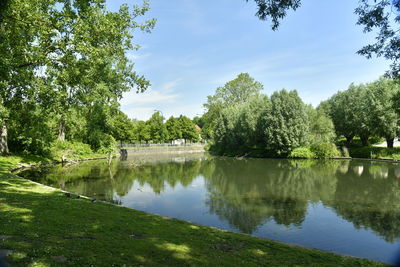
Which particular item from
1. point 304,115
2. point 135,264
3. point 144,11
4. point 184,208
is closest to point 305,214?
point 184,208

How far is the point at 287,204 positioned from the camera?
17.4 metres

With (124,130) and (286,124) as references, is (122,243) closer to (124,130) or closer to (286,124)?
(286,124)

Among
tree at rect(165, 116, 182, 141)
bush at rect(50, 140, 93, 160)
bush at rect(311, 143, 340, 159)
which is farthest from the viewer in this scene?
tree at rect(165, 116, 182, 141)

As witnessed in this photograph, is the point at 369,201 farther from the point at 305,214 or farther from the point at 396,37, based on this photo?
the point at 396,37

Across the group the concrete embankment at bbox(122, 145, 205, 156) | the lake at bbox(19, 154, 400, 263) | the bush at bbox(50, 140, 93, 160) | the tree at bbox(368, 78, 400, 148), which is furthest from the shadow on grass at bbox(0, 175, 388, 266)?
the concrete embankment at bbox(122, 145, 205, 156)

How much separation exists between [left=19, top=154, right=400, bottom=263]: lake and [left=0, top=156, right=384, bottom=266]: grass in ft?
8.90

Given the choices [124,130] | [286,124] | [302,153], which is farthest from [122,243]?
[124,130]

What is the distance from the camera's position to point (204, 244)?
9.02m

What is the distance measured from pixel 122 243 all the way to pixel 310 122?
49.9 metres

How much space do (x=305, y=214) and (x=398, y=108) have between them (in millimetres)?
6868

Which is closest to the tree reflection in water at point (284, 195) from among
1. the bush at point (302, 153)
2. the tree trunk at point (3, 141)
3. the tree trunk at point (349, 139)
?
the tree trunk at point (3, 141)

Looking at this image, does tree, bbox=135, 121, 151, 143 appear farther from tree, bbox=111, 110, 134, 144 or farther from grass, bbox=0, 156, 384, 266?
grass, bbox=0, 156, 384, 266

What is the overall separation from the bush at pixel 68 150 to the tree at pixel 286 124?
32548 mm

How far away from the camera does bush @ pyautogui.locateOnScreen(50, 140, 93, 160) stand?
42.5m
